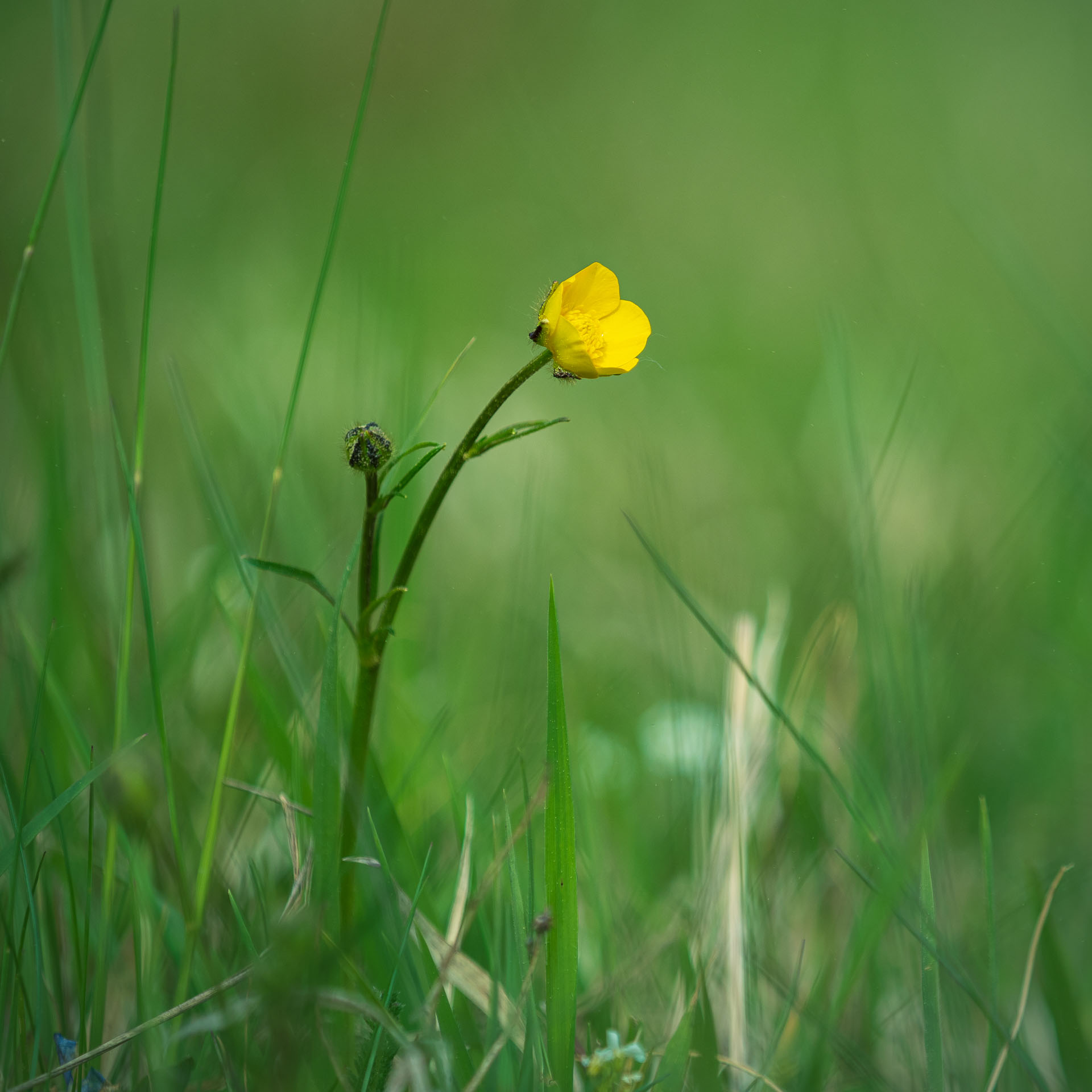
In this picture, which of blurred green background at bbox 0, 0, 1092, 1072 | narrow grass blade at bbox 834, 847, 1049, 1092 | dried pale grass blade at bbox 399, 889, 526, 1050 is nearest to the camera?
narrow grass blade at bbox 834, 847, 1049, 1092

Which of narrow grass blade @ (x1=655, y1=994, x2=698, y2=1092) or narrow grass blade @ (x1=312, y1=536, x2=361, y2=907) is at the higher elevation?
narrow grass blade @ (x1=312, y1=536, x2=361, y2=907)

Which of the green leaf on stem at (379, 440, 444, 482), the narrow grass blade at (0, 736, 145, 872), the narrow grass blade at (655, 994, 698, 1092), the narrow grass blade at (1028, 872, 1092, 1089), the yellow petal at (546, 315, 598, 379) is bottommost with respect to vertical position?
the narrow grass blade at (1028, 872, 1092, 1089)

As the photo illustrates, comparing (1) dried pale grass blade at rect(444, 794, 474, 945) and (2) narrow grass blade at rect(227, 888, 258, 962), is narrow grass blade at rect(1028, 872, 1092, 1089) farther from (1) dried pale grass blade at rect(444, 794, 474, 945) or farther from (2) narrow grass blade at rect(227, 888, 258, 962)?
(2) narrow grass blade at rect(227, 888, 258, 962)

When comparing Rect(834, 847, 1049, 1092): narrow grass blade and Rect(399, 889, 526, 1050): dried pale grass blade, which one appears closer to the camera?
Rect(834, 847, 1049, 1092): narrow grass blade

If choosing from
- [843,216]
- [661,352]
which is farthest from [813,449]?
[843,216]

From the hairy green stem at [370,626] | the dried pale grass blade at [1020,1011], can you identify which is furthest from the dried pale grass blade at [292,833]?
the dried pale grass blade at [1020,1011]

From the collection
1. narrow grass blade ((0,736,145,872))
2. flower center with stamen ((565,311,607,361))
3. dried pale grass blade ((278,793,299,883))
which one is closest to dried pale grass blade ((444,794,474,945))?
dried pale grass blade ((278,793,299,883))

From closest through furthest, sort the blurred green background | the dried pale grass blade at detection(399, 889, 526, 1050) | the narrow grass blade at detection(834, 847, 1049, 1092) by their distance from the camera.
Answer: the narrow grass blade at detection(834, 847, 1049, 1092)
the dried pale grass blade at detection(399, 889, 526, 1050)
the blurred green background
